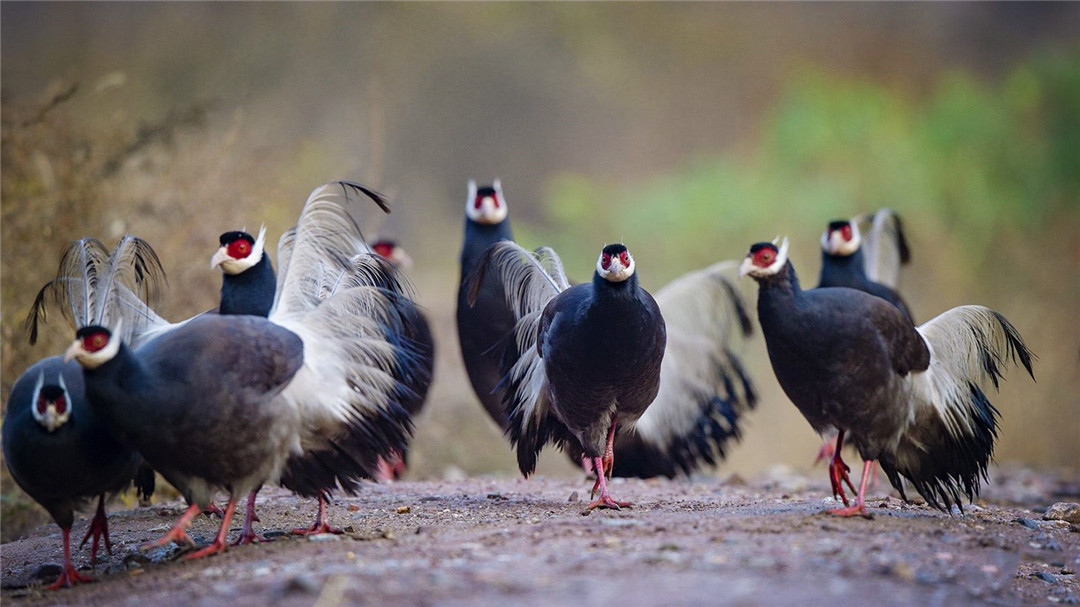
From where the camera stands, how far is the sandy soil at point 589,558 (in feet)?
11.8

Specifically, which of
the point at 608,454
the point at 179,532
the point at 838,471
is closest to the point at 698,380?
the point at 608,454

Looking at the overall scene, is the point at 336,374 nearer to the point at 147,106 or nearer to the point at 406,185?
the point at 147,106

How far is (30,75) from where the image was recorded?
10.4 metres

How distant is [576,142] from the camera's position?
58.5ft

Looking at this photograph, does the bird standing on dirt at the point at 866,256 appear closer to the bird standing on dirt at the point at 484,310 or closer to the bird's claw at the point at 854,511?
the bird's claw at the point at 854,511

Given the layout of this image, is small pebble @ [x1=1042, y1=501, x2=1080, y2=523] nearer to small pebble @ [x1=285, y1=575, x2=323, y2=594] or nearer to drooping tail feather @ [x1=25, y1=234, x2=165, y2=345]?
small pebble @ [x1=285, y1=575, x2=323, y2=594]

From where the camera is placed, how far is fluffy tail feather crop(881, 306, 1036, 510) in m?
5.23

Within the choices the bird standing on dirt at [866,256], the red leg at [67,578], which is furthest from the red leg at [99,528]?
the bird standing on dirt at [866,256]

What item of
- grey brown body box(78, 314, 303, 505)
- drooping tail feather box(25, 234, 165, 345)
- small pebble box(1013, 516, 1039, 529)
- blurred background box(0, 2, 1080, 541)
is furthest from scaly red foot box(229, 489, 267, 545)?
small pebble box(1013, 516, 1039, 529)

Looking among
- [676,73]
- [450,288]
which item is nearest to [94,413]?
[450,288]

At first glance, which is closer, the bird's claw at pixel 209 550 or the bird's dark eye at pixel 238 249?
the bird's claw at pixel 209 550

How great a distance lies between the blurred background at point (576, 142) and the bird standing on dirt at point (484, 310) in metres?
1.28

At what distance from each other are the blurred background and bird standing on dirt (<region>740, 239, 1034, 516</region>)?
2500mm

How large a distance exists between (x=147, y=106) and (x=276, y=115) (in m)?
3.16
